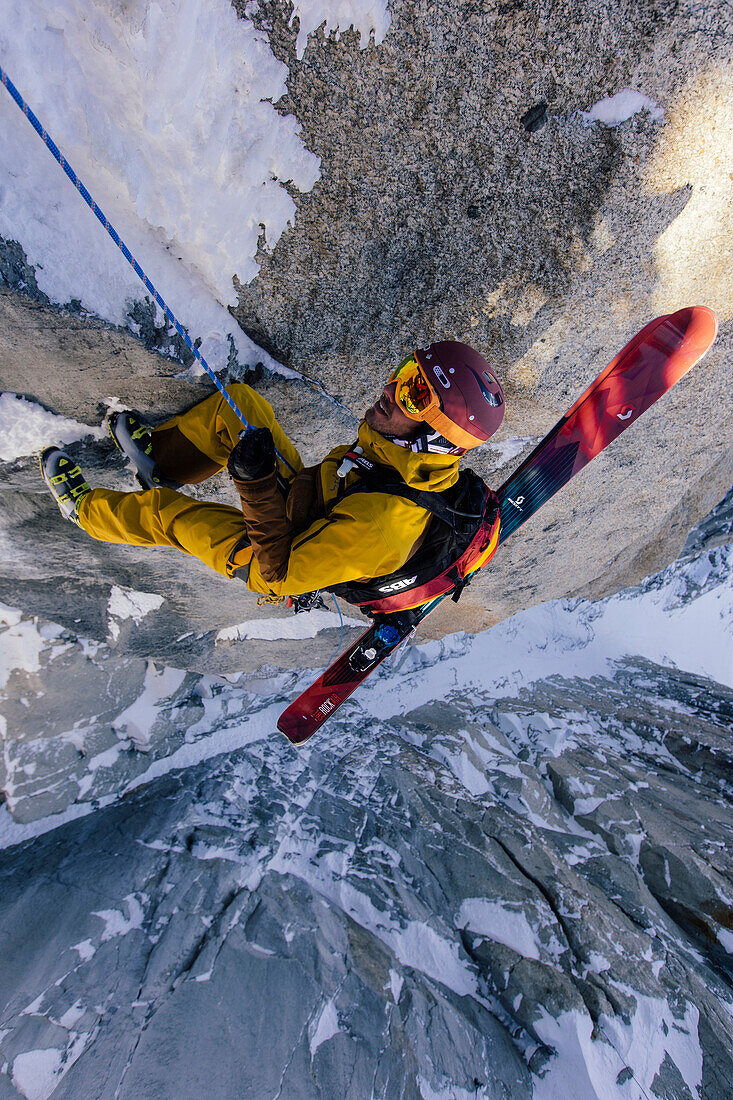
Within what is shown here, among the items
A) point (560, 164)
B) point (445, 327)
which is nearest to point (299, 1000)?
point (445, 327)

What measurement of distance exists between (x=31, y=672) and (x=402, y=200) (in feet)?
17.9

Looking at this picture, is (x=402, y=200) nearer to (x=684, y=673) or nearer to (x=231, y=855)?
(x=231, y=855)

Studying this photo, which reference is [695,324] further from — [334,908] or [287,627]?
[334,908]

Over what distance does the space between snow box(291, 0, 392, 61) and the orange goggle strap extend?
3.50ft

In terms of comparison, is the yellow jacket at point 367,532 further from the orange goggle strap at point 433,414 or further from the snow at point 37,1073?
the snow at point 37,1073

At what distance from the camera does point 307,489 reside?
7.46 ft

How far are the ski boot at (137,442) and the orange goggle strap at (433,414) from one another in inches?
56.6

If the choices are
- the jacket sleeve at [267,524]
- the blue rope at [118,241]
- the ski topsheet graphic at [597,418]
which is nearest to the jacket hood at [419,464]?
the jacket sleeve at [267,524]

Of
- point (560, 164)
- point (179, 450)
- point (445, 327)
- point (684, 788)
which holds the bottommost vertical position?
point (684, 788)

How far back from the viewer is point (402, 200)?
1953mm

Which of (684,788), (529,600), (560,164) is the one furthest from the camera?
(684,788)

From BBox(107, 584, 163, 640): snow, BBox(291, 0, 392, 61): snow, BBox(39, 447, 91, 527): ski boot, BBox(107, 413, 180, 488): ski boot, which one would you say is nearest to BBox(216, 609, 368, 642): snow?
BBox(107, 584, 163, 640): snow

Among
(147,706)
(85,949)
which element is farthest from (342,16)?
(147,706)

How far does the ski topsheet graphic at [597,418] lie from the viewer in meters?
2.48
